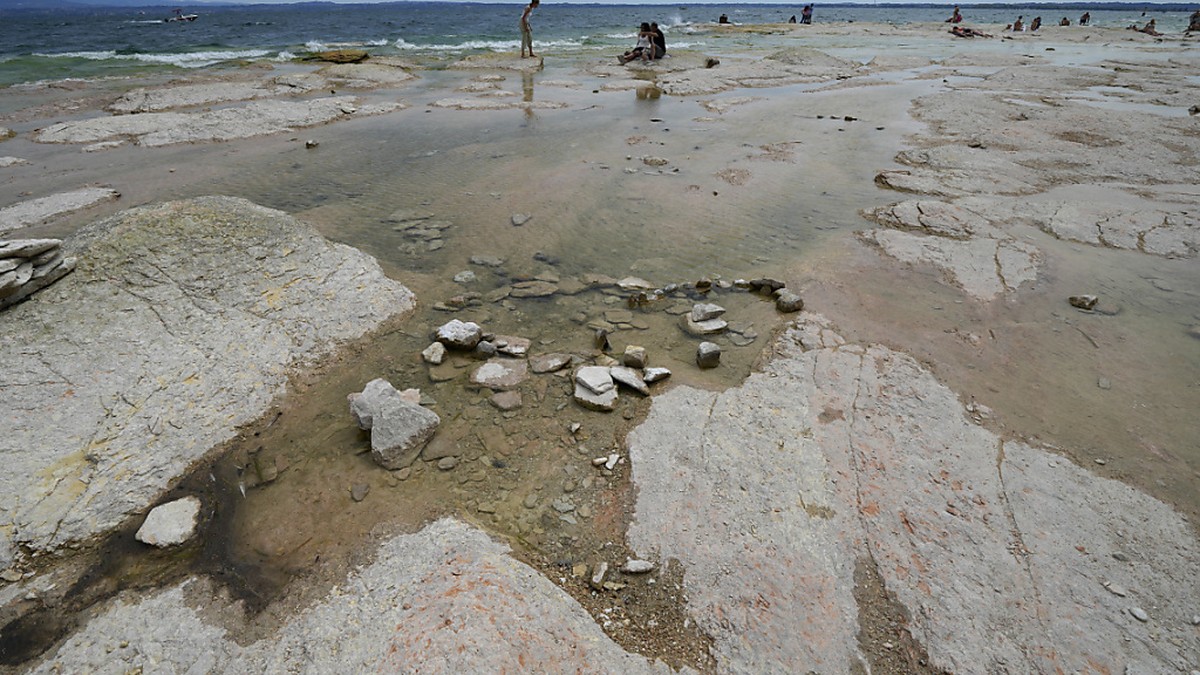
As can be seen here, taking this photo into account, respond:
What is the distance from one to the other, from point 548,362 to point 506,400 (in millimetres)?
474

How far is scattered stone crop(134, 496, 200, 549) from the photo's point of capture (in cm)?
257

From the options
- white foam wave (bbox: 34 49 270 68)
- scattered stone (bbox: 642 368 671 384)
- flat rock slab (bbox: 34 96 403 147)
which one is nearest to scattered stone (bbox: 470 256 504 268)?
scattered stone (bbox: 642 368 671 384)

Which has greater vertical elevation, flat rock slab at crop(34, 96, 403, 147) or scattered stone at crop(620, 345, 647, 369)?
flat rock slab at crop(34, 96, 403, 147)

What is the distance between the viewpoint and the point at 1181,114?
1087cm

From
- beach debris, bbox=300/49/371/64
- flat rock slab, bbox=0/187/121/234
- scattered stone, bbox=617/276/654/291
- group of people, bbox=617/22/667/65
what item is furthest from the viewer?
beach debris, bbox=300/49/371/64

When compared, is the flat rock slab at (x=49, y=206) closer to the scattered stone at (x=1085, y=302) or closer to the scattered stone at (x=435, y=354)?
the scattered stone at (x=435, y=354)

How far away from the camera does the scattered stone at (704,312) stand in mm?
4324

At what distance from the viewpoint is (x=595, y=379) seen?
3.57 meters

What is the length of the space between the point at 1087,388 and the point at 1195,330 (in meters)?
1.60

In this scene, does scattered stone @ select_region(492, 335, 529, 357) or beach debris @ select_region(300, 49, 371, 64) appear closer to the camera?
scattered stone @ select_region(492, 335, 529, 357)

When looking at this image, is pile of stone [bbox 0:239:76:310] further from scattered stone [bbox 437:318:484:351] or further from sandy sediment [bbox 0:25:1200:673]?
scattered stone [bbox 437:318:484:351]

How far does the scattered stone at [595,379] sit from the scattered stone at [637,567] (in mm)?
1250

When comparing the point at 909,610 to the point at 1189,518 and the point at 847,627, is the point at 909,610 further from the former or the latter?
the point at 1189,518

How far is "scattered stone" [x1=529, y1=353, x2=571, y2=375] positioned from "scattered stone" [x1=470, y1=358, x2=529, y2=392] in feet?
0.21
